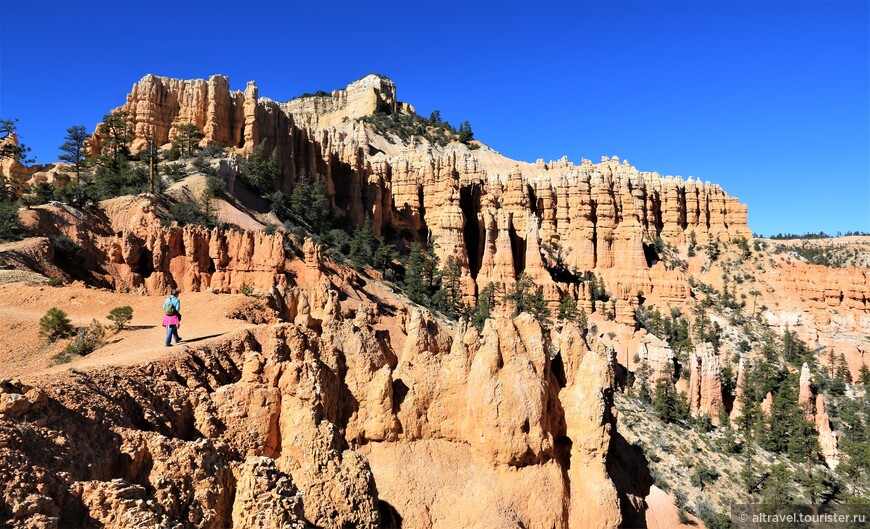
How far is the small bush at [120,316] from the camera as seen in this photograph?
516 inches

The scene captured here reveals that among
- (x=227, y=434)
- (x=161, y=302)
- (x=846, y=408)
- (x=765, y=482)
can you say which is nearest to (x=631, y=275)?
(x=846, y=408)

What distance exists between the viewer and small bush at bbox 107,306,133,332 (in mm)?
13102

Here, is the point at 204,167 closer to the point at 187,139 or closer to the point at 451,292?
the point at 187,139

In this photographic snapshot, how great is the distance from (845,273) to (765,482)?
36545mm

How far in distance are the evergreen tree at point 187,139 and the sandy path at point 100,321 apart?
2605cm

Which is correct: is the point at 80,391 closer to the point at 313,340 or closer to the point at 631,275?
the point at 313,340

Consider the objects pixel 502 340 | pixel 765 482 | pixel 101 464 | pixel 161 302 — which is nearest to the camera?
pixel 101 464

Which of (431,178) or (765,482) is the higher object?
(431,178)

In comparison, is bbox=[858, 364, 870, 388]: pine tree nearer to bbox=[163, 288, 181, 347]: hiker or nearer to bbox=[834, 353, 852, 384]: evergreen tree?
bbox=[834, 353, 852, 384]: evergreen tree

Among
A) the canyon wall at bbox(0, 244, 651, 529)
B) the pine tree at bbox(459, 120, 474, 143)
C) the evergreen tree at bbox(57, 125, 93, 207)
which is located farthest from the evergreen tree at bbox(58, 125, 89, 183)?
the pine tree at bbox(459, 120, 474, 143)

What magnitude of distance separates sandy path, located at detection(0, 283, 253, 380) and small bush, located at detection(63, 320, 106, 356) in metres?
0.19

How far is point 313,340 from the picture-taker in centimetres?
1079

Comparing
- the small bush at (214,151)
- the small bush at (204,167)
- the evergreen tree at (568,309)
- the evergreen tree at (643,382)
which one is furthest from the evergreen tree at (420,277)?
the small bush at (214,151)

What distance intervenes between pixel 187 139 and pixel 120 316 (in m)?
30.5
